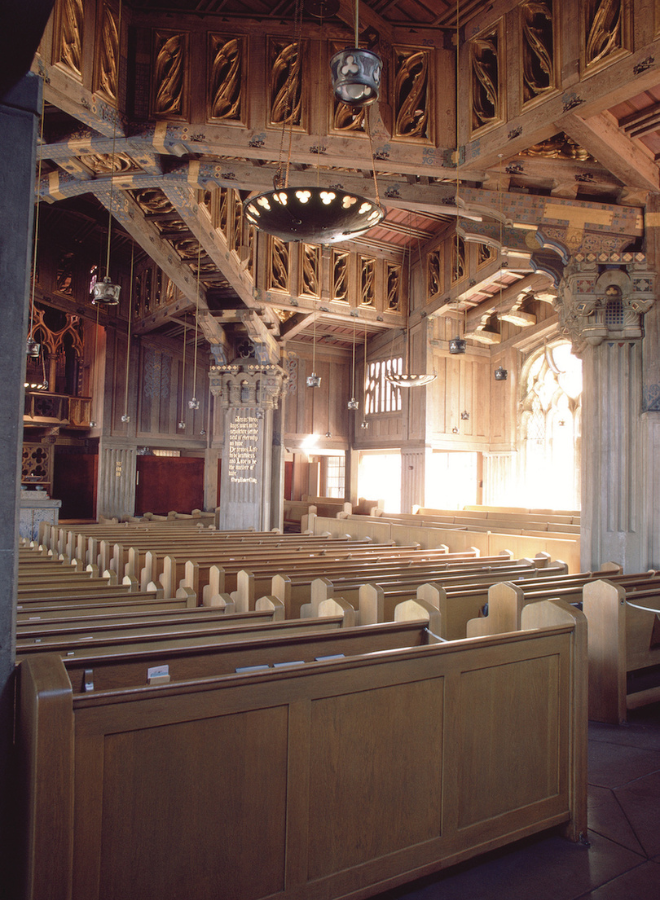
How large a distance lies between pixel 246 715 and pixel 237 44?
21.7 ft

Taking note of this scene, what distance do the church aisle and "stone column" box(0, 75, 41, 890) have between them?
1299mm

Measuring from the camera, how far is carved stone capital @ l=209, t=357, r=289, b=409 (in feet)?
39.0

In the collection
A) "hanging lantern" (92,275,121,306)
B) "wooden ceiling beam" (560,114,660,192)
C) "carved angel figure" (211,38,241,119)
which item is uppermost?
"carved angel figure" (211,38,241,119)

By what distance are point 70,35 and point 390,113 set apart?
294 centimetres

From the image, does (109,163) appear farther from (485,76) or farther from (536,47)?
(536,47)

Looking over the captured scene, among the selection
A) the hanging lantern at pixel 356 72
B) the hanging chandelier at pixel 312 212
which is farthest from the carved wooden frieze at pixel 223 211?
the hanging lantern at pixel 356 72

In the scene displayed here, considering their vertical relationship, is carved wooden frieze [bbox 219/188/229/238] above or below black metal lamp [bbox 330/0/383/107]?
above

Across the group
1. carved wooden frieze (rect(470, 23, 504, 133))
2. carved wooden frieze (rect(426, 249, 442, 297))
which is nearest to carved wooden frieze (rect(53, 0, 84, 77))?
carved wooden frieze (rect(470, 23, 504, 133))

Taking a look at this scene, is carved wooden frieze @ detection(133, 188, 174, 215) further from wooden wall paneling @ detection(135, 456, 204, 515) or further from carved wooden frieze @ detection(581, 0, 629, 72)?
wooden wall paneling @ detection(135, 456, 204, 515)

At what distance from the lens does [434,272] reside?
13.0 metres

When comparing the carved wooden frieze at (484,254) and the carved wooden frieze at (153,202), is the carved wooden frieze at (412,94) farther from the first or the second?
the carved wooden frieze at (484,254)

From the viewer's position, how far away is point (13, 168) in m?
1.61

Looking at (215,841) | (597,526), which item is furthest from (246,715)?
(597,526)

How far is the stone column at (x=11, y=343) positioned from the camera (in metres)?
1.55
